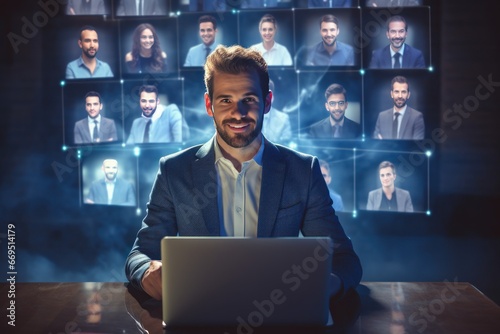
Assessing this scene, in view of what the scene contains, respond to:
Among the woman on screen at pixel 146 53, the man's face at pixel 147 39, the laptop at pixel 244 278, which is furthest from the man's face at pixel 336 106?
the laptop at pixel 244 278

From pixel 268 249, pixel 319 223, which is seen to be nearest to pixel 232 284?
pixel 268 249

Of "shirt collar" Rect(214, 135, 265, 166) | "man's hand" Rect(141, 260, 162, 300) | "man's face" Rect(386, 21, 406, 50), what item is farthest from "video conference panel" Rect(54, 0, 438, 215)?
"man's hand" Rect(141, 260, 162, 300)

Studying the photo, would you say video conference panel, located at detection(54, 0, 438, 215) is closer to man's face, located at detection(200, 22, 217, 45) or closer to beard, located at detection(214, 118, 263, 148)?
man's face, located at detection(200, 22, 217, 45)

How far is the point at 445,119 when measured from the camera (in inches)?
130

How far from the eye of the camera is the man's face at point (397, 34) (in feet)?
10.7

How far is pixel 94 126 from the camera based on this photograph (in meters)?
3.42

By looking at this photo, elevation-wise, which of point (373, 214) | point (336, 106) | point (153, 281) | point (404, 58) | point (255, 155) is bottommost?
point (373, 214)

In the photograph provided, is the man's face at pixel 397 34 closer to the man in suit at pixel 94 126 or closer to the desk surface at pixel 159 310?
the man in suit at pixel 94 126

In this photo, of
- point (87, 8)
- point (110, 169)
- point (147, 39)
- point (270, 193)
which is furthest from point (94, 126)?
point (270, 193)

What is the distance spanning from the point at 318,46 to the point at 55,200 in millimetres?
1952

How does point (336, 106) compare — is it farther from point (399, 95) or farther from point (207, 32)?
point (207, 32)

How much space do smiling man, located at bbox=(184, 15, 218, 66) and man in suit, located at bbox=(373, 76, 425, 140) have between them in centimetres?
114

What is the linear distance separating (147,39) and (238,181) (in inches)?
70.0

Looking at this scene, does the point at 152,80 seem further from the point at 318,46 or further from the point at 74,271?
the point at 74,271
